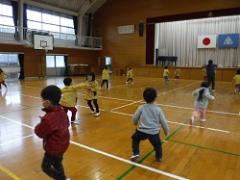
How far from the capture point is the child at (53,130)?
7.27ft

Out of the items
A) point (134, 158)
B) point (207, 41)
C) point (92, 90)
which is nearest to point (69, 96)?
point (92, 90)

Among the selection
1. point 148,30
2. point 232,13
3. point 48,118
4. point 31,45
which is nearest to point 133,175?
point 48,118

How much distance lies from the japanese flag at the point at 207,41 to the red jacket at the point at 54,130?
65.8 ft

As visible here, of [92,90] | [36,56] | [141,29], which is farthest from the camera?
[141,29]

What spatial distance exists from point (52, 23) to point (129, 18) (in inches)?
283

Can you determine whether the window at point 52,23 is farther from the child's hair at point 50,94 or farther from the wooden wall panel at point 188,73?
the child's hair at point 50,94

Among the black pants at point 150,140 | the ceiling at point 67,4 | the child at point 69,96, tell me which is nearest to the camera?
the black pants at point 150,140

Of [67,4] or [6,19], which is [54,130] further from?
[67,4]

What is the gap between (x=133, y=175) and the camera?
9.85 ft

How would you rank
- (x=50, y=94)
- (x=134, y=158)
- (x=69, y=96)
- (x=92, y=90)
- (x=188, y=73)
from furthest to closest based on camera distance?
(x=188, y=73) < (x=92, y=90) < (x=69, y=96) < (x=134, y=158) < (x=50, y=94)

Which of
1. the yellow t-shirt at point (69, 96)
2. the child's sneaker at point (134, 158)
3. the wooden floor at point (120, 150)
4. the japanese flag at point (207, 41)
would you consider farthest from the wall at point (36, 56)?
the child's sneaker at point (134, 158)

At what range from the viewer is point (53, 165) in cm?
246

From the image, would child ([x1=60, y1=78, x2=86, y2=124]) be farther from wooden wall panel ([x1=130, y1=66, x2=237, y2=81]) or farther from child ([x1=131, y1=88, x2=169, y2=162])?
wooden wall panel ([x1=130, y1=66, x2=237, y2=81])

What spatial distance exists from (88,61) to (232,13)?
536 inches
